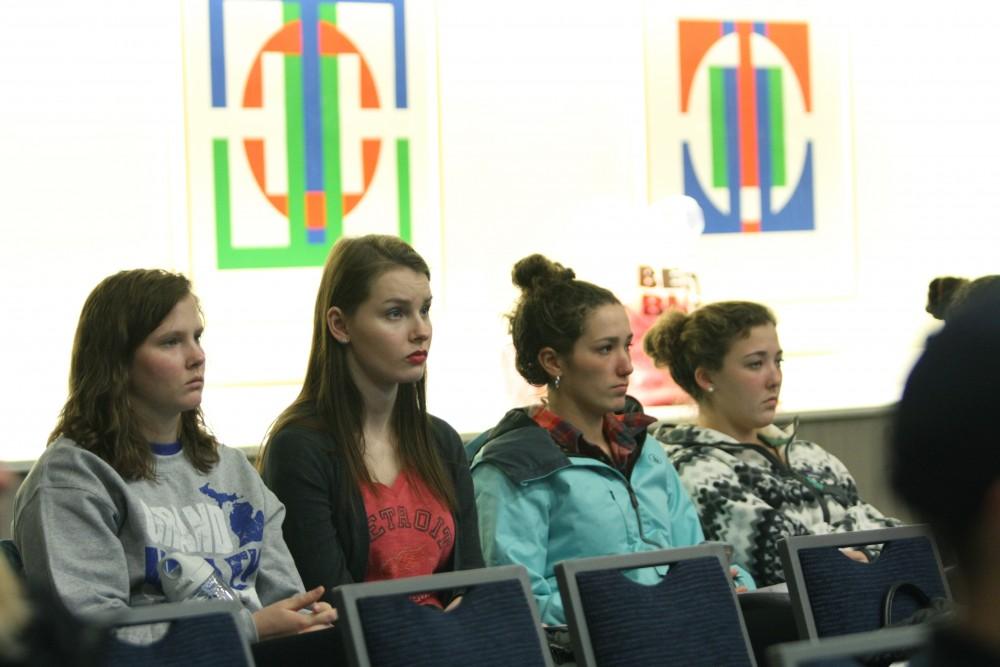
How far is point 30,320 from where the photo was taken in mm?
4461

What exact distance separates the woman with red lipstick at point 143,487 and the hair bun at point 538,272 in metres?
0.99

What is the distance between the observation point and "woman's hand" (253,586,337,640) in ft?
8.68

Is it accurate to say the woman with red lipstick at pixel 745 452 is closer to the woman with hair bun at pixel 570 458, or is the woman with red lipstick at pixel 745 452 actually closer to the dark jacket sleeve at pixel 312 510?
the woman with hair bun at pixel 570 458

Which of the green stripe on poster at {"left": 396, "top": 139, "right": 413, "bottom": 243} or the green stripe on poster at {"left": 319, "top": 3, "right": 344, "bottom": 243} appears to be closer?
the green stripe on poster at {"left": 319, "top": 3, "right": 344, "bottom": 243}

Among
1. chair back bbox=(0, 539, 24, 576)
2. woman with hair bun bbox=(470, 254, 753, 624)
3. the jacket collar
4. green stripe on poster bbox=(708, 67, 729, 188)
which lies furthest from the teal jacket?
green stripe on poster bbox=(708, 67, 729, 188)

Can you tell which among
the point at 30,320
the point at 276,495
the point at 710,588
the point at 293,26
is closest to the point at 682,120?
the point at 293,26

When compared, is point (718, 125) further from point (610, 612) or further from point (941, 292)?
point (610, 612)

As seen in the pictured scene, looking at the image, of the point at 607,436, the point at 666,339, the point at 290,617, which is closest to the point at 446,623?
the point at 290,617

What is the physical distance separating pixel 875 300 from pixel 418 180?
196 centimetres

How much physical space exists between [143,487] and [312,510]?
1.27 ft

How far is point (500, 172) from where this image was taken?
5.14 m

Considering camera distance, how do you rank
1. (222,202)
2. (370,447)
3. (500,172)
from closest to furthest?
(370,447) → (222,202) → (500,172)

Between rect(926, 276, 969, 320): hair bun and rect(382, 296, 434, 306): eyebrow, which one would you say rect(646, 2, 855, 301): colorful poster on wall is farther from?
rect(382, 296, 434, 306): eyebrow

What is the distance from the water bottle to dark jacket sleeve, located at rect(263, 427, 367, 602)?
0.31m
